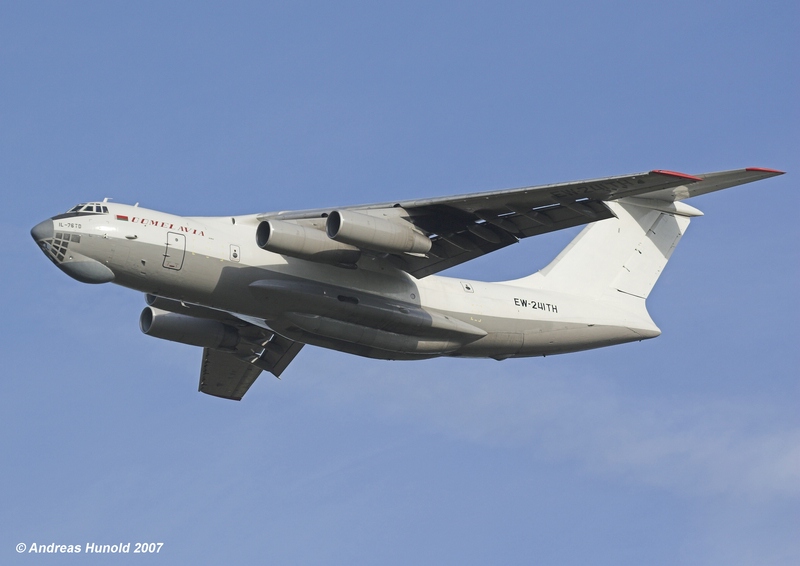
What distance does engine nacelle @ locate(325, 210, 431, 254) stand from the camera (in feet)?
50.0

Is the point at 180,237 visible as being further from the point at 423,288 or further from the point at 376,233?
the point at 423,288

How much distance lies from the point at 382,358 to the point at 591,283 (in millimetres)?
4124

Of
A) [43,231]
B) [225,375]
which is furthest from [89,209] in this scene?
[225,375]

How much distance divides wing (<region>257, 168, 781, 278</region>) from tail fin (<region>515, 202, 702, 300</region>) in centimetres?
241

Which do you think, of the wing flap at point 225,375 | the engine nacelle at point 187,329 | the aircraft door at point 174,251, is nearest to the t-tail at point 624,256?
the engine nacelle at point 187,329

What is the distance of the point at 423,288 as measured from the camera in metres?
17.3

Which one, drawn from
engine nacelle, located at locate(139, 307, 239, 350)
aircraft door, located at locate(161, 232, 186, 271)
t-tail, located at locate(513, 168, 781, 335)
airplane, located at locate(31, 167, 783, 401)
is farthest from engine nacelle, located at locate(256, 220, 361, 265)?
t-tail, located at locate(513, 168, 781, 335)

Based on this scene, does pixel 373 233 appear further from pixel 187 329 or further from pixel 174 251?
pixel 187 329

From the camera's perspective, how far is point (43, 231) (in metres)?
15.2

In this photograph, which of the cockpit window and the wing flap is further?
the wing flap

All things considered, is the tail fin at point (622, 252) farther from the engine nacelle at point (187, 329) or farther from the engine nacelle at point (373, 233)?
the engine nacelle at point (187, 329)

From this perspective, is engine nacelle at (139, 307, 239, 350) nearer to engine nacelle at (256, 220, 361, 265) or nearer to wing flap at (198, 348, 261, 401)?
wing flap at (198, 348, 261, 401)

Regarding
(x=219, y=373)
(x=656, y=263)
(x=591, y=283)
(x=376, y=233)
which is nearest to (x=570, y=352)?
(x=591, y=283)

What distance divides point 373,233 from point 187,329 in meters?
4.53
